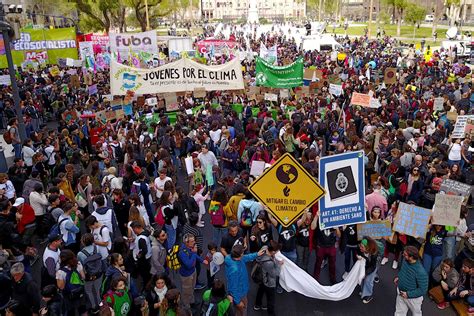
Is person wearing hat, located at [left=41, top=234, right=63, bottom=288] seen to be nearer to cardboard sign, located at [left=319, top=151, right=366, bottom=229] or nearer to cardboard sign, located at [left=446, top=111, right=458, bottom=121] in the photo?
cardboard sign, located at [left=319, top=151, right=366, bottom=229]

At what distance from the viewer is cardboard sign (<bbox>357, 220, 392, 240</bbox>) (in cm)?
699

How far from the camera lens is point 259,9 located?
A: 148 m

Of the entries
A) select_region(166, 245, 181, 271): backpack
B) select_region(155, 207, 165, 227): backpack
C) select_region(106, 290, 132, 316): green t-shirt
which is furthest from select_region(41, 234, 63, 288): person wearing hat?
select_region(155, 207, 165, 227): backpack

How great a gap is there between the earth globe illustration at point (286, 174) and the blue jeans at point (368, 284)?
89.7 inches

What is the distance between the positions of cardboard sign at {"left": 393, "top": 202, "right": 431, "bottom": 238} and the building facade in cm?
14253

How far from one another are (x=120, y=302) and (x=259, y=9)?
151 m

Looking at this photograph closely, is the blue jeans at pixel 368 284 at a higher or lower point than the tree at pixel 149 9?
lower

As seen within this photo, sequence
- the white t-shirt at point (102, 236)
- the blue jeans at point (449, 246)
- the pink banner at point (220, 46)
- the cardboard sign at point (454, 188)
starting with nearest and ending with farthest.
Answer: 1. the white t-shirt at point (102, 236)
2. the blue jeans at point (449, 246)
3. the cardboard sign at point (454, 188)
4. the pink banner at point (220, 46)

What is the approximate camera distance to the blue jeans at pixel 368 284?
693 centimetres

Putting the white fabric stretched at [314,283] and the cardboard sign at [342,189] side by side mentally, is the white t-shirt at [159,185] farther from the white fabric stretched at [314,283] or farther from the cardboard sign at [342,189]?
the cardboard sign at [342,189]

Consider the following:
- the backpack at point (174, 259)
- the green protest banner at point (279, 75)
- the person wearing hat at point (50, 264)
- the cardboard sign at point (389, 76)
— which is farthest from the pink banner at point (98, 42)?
the backpack at point (174, 259)

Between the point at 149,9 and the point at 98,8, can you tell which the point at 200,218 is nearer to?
the point at 98,8

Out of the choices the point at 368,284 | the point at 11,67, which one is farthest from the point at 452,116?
the point at 11,67

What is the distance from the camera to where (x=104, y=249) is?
22.2 feet
